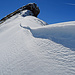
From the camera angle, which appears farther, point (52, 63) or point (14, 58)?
point (14, 58)

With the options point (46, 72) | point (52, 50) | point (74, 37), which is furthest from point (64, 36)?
point (46, 72)

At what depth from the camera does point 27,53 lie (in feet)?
8.04

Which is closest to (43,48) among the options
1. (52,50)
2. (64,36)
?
(52,50)

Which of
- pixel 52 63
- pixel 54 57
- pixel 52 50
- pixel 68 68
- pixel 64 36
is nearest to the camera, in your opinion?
pixel 68 68

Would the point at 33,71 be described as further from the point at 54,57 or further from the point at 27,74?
the point at 54,57

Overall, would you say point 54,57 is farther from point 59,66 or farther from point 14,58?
point 14,58

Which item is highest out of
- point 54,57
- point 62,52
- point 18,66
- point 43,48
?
point 43,48

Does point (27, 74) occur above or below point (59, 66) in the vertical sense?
below

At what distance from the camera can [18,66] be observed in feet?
6.71

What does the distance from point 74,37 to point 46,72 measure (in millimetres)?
1386

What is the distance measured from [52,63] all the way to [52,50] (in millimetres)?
455

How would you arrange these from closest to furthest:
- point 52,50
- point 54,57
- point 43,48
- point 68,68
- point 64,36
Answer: point 68,68, point 54,57, point 52,50, point 43,48, point 64,36

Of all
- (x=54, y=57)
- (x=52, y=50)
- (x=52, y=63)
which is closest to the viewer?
(x=52, y=63)

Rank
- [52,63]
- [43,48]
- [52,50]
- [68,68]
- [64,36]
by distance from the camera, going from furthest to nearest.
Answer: [64,36], [43,48], [52,50], [52,63], [68,68]
